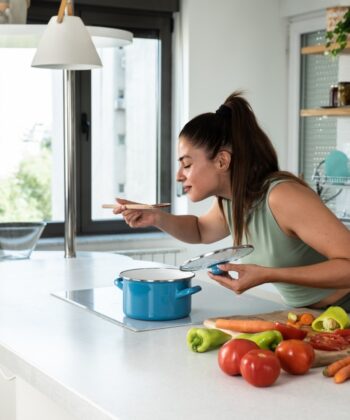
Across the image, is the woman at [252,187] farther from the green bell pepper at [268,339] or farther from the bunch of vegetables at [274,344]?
the green bell pepper at [268,339]

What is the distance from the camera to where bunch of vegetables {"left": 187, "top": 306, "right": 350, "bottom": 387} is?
1347 mm

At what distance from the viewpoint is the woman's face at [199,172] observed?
2152mm

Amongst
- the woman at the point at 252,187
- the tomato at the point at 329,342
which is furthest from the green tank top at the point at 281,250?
the tomato at the point at 329,342

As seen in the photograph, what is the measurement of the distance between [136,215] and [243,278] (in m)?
0.71

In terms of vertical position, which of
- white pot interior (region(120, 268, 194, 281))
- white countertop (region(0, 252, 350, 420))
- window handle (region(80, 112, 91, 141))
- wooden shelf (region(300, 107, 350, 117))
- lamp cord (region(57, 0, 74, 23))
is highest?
lamp cord (region(57, 0, 74, 23))

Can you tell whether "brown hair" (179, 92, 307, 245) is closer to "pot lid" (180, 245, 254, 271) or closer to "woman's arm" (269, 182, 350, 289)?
"woman's arm" (269, 182, 350, 289)

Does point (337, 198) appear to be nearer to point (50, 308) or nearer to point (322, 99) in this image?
point (322, 99)

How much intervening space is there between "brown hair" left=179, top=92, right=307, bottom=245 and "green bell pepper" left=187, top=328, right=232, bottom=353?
0.60 meters

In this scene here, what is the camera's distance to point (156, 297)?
1821mm

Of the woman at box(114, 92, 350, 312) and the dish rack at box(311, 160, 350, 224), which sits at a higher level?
the woman at box(114, 92, 350, 312)

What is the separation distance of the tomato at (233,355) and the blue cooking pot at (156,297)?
1.31ft

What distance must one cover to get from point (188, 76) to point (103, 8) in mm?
616

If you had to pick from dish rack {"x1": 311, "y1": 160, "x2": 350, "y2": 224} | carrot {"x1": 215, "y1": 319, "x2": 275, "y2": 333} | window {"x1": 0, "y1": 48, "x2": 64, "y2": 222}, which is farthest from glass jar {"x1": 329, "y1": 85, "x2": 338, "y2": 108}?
carrot {"x1": 215, "y1": 319, "x2": 275, "y2": 333}

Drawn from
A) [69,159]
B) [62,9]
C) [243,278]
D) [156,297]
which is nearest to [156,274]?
[156,297]
